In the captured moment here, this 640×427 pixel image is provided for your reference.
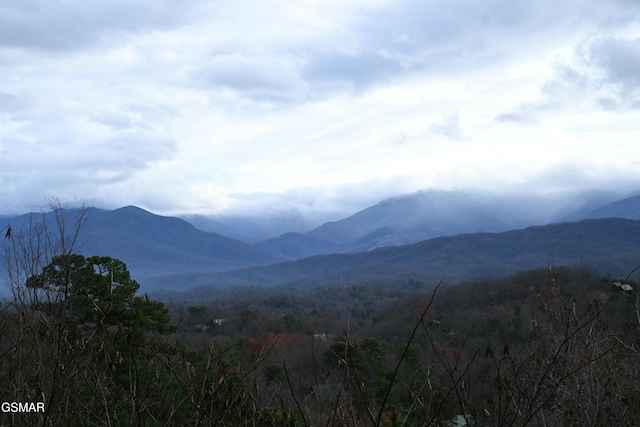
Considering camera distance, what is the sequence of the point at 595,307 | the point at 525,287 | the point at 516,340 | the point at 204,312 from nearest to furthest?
1. the point at 595,307
2. the point at 516,340
3. the point at 204,312
4. the point at 525,287

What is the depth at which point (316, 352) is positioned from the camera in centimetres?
3997

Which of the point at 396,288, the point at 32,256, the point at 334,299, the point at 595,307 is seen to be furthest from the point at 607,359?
the point at 396,288

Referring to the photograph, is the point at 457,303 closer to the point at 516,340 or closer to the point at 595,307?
the point at 516,340

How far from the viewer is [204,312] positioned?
257 feet

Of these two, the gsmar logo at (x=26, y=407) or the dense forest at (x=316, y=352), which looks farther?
the dense forest at (x=316, y=352)

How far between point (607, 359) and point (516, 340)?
113 ft

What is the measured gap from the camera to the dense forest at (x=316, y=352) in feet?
→ 13.4

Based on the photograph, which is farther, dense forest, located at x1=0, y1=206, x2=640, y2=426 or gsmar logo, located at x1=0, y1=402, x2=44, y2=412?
dense forest, located at x1=0, y1=206, x2=640, y2=426

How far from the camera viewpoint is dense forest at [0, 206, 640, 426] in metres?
4.07

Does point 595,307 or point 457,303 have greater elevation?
point 595,307

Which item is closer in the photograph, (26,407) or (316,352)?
(26,407)

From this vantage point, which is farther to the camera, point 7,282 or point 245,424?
point 7,282

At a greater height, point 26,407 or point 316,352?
point 26,407

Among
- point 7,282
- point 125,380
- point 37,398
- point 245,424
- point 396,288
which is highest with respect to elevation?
point 7,282
